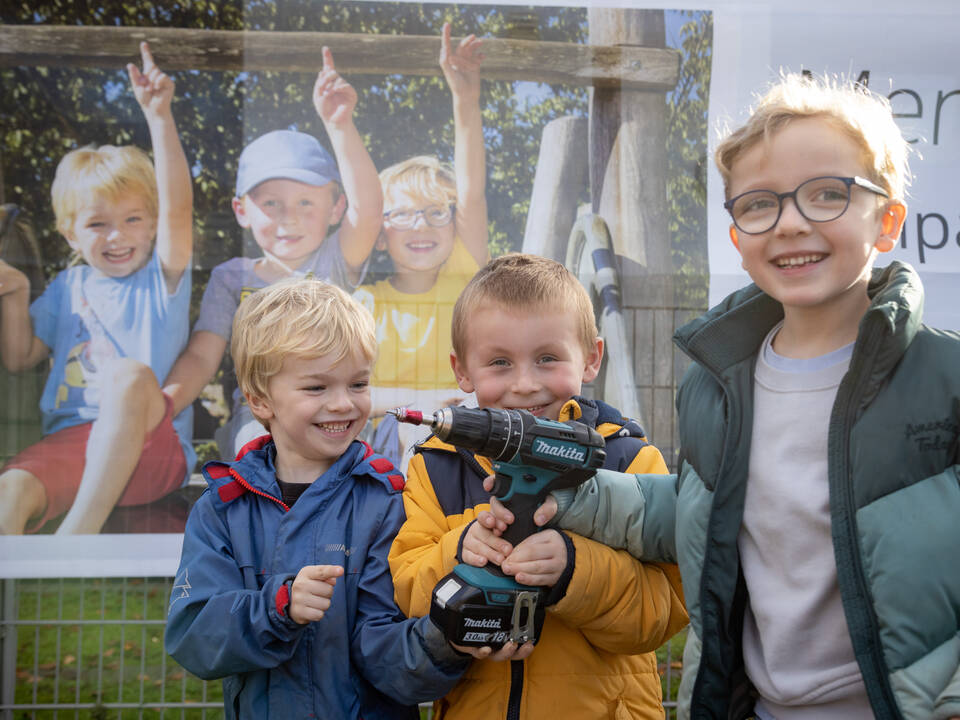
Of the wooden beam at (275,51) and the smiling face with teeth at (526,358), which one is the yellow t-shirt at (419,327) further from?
the smiling face with teeth at (526,358)

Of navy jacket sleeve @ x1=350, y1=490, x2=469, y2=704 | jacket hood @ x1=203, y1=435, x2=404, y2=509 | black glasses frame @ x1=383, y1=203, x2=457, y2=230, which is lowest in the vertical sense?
navy jacket sleeve @ x1=350, y1=490, x2=469, y2=704

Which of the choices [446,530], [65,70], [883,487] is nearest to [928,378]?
[883,487]

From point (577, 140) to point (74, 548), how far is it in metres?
3.28

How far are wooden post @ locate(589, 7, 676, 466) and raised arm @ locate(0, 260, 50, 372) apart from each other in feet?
9.69

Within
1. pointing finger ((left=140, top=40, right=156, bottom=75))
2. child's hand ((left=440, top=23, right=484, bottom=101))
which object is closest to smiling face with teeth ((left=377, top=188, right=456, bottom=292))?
child's hand ((left=440, top=23, right=484, bottom=101))

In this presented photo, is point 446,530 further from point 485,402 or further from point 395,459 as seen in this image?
point 395,459

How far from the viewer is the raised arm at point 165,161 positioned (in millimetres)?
4363

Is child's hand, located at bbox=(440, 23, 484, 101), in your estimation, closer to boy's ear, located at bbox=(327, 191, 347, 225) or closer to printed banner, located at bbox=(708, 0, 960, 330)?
boy's ear, located at bbox=(327, 191, 347, 225)

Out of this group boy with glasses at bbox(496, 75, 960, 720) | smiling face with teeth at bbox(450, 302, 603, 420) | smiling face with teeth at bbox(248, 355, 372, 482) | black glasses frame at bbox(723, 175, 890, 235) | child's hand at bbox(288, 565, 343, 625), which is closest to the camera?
boy with glasses at bbox(496, 75, 960, 720)

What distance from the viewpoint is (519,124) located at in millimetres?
4457

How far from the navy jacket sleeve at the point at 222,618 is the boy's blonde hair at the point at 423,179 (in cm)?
261

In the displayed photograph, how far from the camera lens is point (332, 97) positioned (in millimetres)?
4391

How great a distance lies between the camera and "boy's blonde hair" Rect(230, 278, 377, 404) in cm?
230

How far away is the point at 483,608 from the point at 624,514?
41cm
